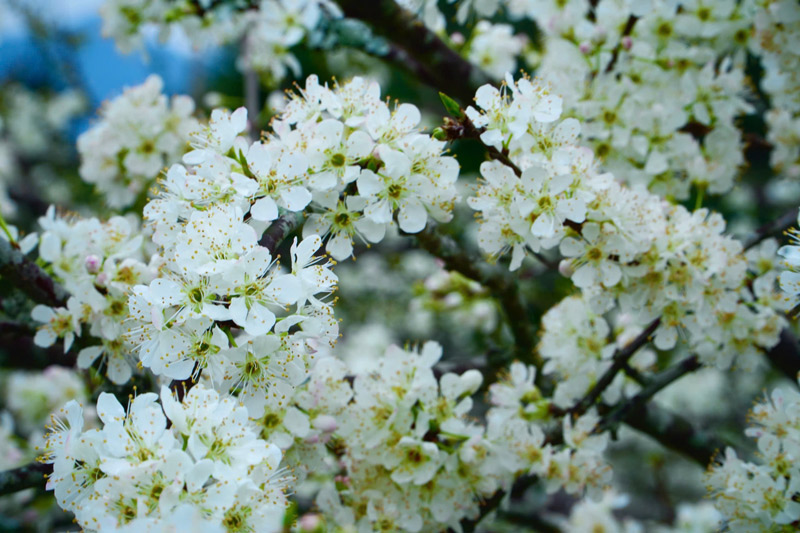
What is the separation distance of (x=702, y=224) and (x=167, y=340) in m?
1.52

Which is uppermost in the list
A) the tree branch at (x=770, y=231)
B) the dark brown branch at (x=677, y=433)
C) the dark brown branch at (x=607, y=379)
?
the tree branch at (x=770, y=231)

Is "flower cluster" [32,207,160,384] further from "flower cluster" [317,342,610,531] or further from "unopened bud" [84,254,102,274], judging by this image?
"flower cluster" [317,342,610,531]

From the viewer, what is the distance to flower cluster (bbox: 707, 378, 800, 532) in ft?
5.42

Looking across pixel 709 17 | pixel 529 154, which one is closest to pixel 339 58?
pixel 709 17

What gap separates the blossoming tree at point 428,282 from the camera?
1.30m

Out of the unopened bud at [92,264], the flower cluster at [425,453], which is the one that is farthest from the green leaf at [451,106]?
the unopened bud at [92,264]

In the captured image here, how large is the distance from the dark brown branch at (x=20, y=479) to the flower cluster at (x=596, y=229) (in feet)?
4.45

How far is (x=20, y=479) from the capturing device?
1.68 meters

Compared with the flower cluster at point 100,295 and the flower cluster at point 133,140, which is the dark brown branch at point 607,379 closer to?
the flower cluster at point 100,295

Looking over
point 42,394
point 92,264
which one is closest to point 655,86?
point 92,264

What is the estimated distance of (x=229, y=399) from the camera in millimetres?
1304

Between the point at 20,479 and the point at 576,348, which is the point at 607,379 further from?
the point at 20,479

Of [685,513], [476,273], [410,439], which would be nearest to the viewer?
[410,439]

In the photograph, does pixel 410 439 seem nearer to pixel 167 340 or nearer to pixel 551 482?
pixel 551 482
